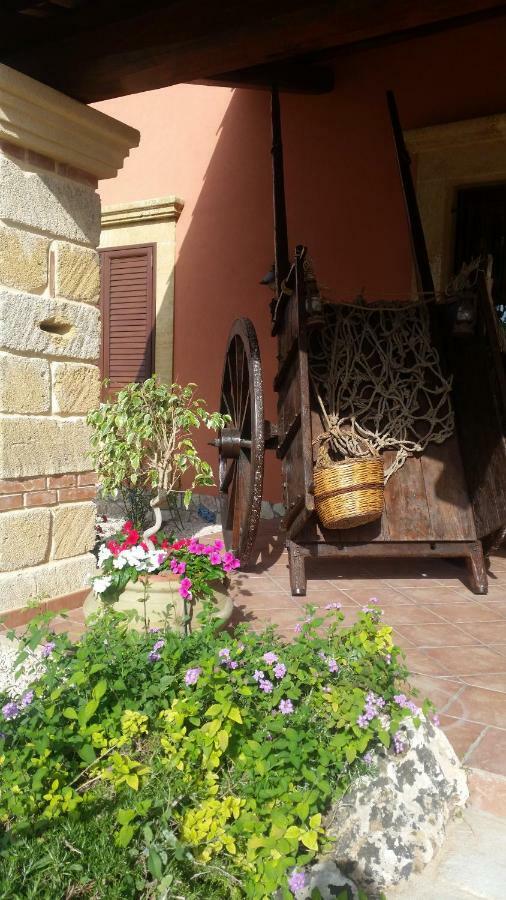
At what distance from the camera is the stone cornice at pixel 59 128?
2.78m

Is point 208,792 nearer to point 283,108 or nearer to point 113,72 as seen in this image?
point 113,72

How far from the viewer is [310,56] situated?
4.99m

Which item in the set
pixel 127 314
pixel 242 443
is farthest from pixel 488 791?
pixel 127 314

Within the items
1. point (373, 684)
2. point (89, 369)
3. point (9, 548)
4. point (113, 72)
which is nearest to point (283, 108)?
point (113, 72)

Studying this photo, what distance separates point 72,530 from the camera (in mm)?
3234

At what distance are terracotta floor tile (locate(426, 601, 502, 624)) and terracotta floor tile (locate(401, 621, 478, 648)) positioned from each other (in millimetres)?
118

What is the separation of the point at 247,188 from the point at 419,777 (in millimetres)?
5097

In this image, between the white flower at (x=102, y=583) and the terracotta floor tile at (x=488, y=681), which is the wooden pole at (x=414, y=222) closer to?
the terracotta floor tile at (x=488, y=681)

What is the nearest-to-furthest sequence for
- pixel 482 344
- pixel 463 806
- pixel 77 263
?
1. pixel 463 806
2. pixel 77 263
3. pixel 482 344

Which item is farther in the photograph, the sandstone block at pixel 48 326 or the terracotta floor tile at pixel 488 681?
the sandstone block at pixel 48 326

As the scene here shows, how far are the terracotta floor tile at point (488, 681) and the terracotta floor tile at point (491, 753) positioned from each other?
1.05 ft

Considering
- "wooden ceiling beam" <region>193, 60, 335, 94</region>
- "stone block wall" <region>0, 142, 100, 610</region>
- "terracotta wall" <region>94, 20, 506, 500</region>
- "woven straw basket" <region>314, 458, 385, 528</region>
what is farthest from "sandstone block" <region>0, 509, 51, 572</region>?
"wooden ceiling beam" <region>193, 60, 335, 94</region>

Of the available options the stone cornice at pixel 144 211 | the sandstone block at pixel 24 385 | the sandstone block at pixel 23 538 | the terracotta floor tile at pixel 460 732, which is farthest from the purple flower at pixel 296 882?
the stone cornice at pixel 144 211

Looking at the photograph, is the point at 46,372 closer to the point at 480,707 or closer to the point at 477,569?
the point at 480,707
